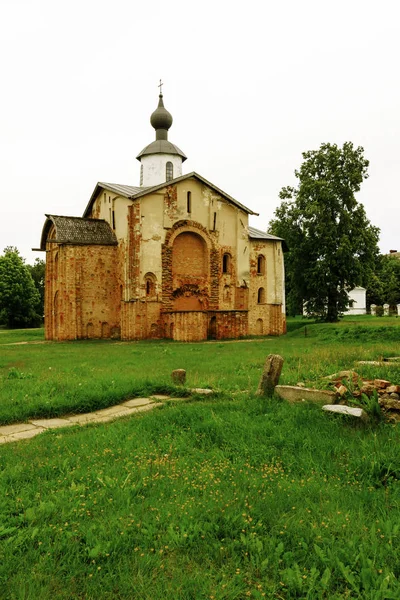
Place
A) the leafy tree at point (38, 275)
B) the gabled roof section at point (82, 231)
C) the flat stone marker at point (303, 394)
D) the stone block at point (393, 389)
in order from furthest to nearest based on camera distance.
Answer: the leafy tree at point (38, 275) → the gabled roof section at point (82, 231) → the flat stone marker at point (303, 394) → the stone block at point (393, 389)

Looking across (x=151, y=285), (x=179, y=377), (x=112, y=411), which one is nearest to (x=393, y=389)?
(x=179, y=377)

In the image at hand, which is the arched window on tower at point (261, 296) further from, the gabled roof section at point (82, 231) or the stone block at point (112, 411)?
the stone block at point (112, 411)

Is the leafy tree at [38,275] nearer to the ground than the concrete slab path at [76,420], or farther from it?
farther from it

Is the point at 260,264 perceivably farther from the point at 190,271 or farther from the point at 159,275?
the point at 159,275

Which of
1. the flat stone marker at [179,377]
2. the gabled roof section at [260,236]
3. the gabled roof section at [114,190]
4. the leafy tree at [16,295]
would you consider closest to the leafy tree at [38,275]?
the leafy tree at [16,295]

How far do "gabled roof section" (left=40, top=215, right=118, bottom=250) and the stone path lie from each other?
20.6 m

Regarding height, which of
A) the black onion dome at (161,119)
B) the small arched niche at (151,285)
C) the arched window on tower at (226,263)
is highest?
the black onion dome at (161,119)

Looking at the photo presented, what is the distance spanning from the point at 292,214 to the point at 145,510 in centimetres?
3085

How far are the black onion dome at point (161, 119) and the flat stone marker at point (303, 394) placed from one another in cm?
3197

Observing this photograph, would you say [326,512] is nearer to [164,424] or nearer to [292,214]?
[164,424]

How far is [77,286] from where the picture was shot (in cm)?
2648

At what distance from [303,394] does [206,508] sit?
10.8ft

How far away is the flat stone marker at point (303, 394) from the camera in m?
6.33

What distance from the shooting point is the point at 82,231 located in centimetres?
2778
